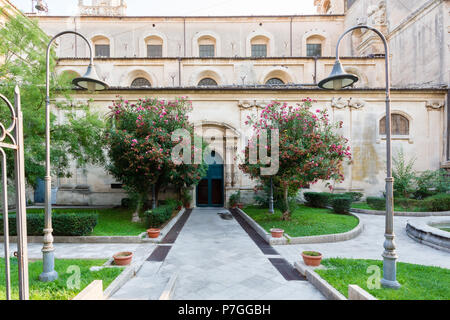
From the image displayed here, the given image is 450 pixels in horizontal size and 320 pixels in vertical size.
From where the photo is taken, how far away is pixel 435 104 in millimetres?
17406

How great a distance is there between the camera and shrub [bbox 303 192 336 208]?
15520 millimetres

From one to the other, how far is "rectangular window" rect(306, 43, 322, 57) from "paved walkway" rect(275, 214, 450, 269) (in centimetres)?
2144

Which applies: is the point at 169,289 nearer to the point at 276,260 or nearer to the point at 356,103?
the point at 276,260

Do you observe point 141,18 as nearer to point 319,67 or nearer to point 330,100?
point 319,67

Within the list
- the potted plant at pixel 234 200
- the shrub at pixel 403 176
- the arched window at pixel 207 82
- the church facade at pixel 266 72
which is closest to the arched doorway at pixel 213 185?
the church facade at pixel 266 72

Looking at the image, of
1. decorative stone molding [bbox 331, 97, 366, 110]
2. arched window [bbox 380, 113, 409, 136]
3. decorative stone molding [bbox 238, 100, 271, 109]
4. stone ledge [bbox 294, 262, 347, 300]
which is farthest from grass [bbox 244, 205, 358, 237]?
arched window [bbox 380, 113, 409, 136]

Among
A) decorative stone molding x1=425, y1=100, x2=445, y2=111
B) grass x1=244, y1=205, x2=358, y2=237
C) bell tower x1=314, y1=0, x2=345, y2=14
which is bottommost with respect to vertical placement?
grass x1=244, y1=205, x2=358, y2=237

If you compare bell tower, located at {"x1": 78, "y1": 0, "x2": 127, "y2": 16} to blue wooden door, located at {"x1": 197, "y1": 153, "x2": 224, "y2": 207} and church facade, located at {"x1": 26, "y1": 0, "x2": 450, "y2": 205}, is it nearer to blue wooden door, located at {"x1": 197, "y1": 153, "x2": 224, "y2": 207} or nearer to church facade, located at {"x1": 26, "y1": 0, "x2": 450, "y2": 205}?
church facade, located at {"x1": 26, "y1": 0, "x2": 450, "y2": 205}

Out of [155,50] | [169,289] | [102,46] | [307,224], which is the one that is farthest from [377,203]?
[102,46]

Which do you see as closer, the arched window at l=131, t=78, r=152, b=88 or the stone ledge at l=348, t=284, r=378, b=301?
the stone ledge at l=348, t=284, r=378, b=301

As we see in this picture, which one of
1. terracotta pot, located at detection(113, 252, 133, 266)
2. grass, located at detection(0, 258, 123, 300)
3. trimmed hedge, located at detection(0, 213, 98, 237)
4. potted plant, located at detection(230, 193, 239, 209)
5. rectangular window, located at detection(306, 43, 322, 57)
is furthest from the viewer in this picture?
rectangular window, located at detection(306, 43, 322, 57)

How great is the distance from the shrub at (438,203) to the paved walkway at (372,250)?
554cm

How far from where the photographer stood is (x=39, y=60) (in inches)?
375

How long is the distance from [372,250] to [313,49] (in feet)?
78.5
